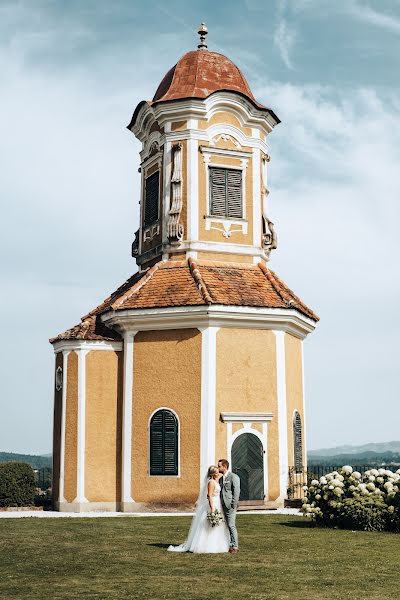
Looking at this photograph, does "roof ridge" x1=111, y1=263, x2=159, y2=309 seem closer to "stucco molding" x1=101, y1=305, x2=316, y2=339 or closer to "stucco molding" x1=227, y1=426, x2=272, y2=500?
"stucco molding" x1=101, y1=305, x2=316, y2=339

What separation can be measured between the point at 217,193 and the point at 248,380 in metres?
7.01

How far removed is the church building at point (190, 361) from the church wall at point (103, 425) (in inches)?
1.3

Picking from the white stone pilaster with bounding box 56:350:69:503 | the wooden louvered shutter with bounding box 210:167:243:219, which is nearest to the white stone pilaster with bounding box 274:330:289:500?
the wooden louvered shutter with bounding box 210:167:243:219

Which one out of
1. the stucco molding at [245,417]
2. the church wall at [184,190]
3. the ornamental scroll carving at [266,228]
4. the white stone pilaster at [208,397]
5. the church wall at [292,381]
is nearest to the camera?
the white stone pilaster at [208,397]

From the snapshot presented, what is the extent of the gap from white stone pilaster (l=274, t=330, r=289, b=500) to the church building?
0.11 ft

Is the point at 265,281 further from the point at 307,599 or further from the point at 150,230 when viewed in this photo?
the point at 307,599

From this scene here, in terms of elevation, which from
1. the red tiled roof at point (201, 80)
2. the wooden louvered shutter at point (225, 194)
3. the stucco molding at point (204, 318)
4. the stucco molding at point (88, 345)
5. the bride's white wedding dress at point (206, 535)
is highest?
the red tiled roof at point (201, 80)

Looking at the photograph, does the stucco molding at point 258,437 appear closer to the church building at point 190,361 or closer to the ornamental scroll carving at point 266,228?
the church building at point 190,361

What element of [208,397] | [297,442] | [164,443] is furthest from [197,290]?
[297,442]

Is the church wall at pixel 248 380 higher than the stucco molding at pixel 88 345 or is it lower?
lower

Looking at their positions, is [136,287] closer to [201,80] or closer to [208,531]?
[201,80]

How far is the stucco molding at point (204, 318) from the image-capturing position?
2480cm

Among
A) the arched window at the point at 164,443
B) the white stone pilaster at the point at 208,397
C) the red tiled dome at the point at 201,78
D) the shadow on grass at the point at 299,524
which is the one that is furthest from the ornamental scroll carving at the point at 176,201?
the shadow on grass at the point at 299,524

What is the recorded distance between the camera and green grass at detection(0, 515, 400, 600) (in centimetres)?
1081
